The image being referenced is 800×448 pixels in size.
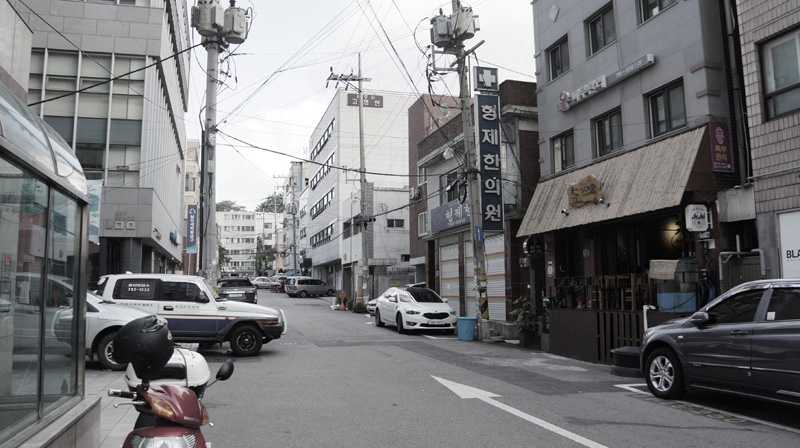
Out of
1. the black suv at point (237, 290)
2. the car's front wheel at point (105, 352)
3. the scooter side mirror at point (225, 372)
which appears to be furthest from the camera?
the black suv at point (237, 290)

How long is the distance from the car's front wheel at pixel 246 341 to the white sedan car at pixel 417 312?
6757 millimetres

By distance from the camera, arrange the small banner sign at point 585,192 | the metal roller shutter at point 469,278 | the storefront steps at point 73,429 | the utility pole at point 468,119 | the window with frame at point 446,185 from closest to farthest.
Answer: the storefront steps at point 73,429
the small banner sign at point 585,192
the utility pole at point 468,119
the metal roller shutter at point 469,278
the window with frame at point 446,185

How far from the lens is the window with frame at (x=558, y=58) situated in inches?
700

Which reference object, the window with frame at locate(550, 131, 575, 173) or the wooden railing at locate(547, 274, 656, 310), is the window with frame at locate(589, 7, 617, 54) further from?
the wooden railing at locate(547, 274, 656, 310)

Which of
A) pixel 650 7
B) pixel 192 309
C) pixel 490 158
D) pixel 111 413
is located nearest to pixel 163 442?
pixel 111 413

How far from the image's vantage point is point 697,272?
1152cm

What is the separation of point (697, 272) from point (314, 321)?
50.5ft

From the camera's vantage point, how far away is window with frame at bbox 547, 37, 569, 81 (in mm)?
17781

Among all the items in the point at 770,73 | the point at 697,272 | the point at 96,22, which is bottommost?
the point at 697,272

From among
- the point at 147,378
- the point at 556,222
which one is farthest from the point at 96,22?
the point at 147,378

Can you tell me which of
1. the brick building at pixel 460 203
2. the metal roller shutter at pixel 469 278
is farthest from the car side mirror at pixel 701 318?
the metal roller shutter at pixel 469 278

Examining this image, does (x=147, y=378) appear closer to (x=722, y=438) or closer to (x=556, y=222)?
(x=722, y=438)

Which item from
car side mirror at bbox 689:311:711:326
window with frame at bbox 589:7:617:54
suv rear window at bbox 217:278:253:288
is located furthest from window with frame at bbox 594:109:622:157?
suv rear window at bbox 217:278:253:288

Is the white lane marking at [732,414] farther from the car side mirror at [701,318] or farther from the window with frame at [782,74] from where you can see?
the window with frame at [782,74]
